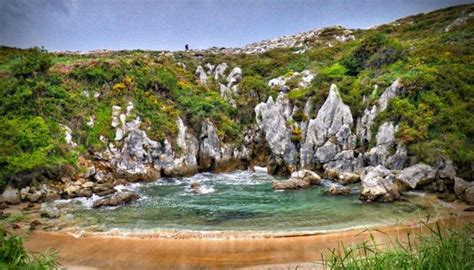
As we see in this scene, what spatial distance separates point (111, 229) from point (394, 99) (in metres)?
26.4

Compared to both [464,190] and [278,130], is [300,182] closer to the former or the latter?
[278,130]

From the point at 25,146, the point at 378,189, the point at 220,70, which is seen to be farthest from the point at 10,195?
the point at 220,70

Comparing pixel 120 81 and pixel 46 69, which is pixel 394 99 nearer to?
pixel 120 81

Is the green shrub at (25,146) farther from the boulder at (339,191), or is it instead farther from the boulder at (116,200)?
the boulder at (339,191)

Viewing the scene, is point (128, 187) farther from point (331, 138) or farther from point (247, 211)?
point (331, 138)

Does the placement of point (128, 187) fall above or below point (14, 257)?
below

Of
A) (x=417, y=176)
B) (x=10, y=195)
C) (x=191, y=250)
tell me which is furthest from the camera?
(x=10, y=195)

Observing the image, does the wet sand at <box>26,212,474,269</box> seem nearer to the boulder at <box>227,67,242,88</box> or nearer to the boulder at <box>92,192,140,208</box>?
the boulder at <box>92,192,140,208</box>

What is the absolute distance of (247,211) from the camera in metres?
23.1

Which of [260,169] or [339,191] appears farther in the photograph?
[260,169]

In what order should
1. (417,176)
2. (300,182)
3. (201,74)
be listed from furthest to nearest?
(201,74), (300,182), (417,176)

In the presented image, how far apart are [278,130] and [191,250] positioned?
2250 centimetres

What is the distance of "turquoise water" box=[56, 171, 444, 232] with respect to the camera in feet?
65.5

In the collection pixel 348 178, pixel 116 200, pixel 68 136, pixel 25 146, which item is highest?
pixel 68 136
